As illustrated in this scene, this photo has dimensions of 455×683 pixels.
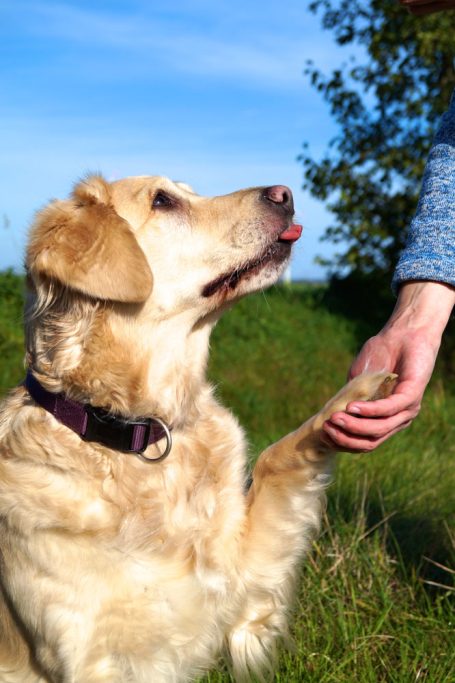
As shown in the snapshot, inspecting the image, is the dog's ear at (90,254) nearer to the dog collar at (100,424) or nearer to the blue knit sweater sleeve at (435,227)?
the dog collar at (100,424)

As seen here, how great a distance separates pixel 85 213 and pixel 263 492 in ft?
3.77

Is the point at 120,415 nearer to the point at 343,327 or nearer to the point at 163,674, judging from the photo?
the point at 163,674

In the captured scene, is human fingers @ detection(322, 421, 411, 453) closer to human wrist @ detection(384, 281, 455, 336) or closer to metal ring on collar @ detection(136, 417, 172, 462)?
human wrist @ detection(384, 281, 455, 336)

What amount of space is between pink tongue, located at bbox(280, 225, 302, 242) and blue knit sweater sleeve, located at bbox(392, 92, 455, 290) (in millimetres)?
438

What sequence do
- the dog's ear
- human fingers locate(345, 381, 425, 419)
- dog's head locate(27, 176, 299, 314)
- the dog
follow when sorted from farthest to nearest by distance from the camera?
1. dog's head locate(27, 176, 299, 314)
2. the dog's ear
3. the dog
4. human fingers locate(345, 381, 425, 419)

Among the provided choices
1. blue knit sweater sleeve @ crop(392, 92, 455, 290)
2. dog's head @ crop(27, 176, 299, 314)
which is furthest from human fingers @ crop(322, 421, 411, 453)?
dog's head @ crop(27, 176, 299, 314)

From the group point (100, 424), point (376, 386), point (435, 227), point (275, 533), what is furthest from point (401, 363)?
point (100, 424)

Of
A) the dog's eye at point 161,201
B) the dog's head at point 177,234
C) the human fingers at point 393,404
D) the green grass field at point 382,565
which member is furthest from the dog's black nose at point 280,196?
the human fingers at point 393,404

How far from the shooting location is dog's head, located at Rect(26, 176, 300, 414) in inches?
105

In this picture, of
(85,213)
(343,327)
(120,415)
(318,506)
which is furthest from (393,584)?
(343,327)

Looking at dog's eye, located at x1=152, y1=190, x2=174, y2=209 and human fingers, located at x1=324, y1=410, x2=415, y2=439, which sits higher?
dog's eye, located at x1=152, y1=190, x2=174, y2=209

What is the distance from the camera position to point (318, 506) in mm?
2826

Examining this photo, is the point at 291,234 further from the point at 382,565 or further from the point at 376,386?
the point at 382,565

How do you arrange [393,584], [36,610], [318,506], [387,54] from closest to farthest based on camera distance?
[36,610] → [318,506] → [393,584] → [387,54]
